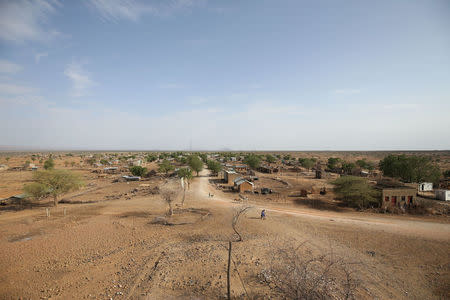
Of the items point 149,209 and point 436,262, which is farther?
point 149,209

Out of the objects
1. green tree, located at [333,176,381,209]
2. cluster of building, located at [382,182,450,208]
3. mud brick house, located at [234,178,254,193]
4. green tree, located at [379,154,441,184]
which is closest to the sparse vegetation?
mud brick house, located at [234,178,254,193]

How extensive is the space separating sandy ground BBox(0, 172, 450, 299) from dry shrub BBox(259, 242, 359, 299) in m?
0.49

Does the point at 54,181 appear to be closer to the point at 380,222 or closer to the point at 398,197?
the point at 380,222

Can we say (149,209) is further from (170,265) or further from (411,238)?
(411,238)

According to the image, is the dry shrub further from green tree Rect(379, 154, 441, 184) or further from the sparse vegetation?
green tree Rect(379, 154, 441, 184)

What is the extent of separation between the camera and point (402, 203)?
86.0 feet

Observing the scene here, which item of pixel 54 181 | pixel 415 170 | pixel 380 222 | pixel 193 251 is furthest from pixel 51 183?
pixel 415 170

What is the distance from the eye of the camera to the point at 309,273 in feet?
37.9

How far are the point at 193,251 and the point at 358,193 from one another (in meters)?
25.1

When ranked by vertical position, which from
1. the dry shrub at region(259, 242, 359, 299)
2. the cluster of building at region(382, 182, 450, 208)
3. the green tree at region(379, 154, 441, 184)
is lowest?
the dry shrub at region(259, 242, 359, 299)

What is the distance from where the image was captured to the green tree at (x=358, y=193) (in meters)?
26.8

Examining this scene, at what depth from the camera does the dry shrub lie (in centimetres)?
991

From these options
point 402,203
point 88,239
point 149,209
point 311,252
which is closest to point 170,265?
point 88,239

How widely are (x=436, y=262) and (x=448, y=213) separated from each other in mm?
17346
